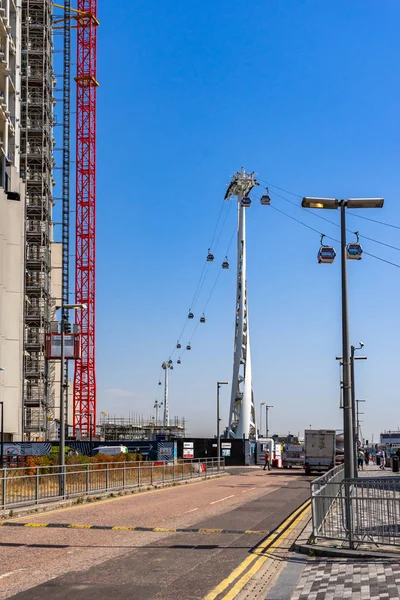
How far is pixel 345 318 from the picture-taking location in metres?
16.9

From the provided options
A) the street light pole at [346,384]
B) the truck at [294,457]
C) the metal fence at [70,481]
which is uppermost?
the street light pole at [346,384]

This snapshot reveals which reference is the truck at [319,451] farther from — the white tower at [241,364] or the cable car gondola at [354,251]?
the cable car gondola at [354,251]

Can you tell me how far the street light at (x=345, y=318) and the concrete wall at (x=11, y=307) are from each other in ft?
179

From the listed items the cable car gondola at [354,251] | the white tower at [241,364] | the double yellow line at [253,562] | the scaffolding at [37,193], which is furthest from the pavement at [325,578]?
the scaffolding at [37,193]

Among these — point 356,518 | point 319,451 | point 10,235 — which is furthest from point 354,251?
point 10,235

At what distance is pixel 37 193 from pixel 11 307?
29147 millimetres

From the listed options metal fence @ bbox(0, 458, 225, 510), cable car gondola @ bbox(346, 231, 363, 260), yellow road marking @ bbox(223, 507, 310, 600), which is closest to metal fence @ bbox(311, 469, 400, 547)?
yellow road marking @ bbox(223, 507, 310, 600)

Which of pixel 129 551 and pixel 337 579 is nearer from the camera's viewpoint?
pixel 337 579

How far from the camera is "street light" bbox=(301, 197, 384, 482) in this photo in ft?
54.9

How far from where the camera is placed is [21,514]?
21.2 meters

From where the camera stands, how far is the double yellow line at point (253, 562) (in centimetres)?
1047

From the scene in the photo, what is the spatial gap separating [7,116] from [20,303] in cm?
1799

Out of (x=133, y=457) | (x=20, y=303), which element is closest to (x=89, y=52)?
(x=20, y=303)

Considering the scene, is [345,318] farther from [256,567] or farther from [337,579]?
[337,579]
